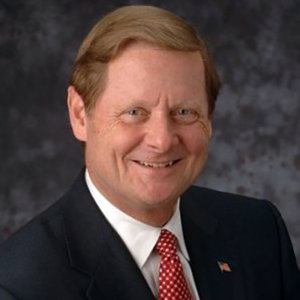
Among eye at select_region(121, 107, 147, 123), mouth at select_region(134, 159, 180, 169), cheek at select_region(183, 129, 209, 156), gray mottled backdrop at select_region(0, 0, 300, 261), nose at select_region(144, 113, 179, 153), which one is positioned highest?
eye at select_region(121, 107, 147, 123)

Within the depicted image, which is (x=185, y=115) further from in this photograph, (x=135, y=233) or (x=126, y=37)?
(x=135, y=233)

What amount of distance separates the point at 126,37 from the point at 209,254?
855 mm

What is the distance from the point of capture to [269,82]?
5148mm

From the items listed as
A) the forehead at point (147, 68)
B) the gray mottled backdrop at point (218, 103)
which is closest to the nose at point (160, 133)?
the forehead at point (147, 68)

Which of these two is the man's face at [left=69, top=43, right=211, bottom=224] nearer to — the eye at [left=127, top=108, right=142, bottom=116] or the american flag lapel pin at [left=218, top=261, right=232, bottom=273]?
the eye at [left=127, top=108, right=142, bottom=116]

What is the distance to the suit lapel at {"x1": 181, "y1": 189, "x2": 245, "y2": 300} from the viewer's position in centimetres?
336

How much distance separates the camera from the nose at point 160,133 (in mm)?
3072

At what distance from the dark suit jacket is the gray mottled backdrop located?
140cm

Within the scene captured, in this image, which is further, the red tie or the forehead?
the red tie

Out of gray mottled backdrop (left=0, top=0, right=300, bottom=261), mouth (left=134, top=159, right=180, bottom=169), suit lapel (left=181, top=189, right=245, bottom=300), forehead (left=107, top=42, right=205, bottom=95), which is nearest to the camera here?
forehead (left=107, top=42, right=205, bottom=95)

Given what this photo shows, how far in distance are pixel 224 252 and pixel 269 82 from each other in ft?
5.92

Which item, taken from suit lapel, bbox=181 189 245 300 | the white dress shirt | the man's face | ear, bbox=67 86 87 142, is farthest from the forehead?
suit lapel, bbox=181 189 245 300

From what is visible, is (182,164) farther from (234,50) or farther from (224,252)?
(234,50)

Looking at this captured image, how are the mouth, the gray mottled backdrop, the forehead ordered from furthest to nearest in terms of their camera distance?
the gray mottled backdrop < the mouth < the forehead
